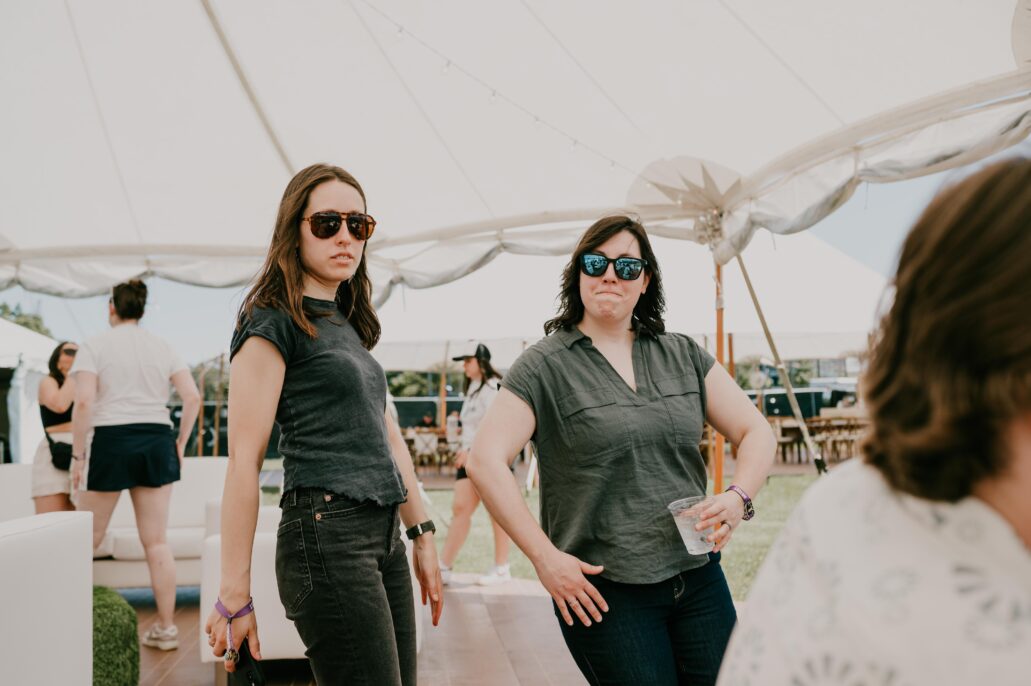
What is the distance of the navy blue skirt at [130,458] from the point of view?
3998mm

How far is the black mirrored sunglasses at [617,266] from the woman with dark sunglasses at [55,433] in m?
3.67

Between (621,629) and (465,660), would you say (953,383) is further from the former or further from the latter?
(465,660)

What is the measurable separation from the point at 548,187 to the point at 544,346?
4.03 metres

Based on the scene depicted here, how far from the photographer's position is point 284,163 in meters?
6.30

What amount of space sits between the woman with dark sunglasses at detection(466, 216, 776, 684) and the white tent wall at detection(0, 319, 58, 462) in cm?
778

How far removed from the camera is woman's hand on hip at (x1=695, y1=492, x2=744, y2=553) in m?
1.67

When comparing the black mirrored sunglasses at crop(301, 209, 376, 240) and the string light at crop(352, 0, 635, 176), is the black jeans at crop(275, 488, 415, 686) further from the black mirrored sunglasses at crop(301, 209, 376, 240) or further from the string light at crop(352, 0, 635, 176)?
the string light at crop(352, 0, 635, 176)

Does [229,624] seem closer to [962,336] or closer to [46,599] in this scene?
[46,599]

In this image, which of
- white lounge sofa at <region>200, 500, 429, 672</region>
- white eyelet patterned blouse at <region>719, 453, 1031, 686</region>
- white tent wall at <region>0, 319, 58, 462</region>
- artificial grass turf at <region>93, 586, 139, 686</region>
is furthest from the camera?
white tent wall at <region>0, 319, 58, 462</region>

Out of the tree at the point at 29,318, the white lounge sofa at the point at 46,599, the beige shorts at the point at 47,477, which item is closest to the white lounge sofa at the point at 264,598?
the white lounge sofa at the point at 46,599

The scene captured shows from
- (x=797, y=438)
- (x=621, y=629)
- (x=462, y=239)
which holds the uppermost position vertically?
(x=462, y=239)

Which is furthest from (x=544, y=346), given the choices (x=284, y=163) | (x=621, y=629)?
(x=284, y=163)

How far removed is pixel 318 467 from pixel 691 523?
2.63 feet

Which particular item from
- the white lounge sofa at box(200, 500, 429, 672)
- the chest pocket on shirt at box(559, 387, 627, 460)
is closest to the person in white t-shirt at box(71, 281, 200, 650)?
the white lounge sofa at box(200, 500, 429, 672)
